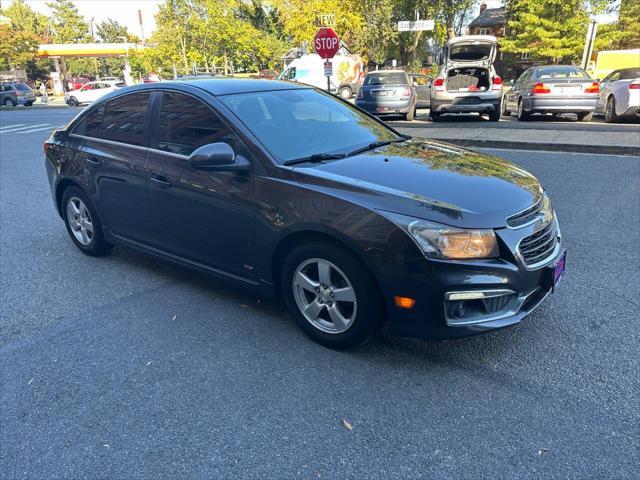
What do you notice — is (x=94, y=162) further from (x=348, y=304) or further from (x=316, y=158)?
(x=348, y=304)

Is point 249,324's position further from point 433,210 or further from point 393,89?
point 393,89

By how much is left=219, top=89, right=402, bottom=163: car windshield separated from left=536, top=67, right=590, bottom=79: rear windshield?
36.4ft

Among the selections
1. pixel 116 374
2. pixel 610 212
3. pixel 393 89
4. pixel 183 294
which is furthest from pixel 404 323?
pixel 393 89

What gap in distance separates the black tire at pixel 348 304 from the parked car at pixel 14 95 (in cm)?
4180

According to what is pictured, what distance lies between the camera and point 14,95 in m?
37.1

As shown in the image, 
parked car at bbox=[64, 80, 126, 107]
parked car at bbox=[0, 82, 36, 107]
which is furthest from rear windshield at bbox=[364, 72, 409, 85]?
parked car at bbox=[0, 82, 36, 107]

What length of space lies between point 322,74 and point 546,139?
59.9 feet

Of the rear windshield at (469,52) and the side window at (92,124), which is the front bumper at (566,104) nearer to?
the rear windshield at (469,52)

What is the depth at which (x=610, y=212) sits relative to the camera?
580cm

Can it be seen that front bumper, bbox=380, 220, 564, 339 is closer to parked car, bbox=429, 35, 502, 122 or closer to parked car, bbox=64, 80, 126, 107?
parked car, bbox=429, 35, 502, 122

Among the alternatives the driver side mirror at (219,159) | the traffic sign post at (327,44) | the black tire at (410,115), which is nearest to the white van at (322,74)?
the black tire at (410,115)

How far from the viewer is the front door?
11.3 feet

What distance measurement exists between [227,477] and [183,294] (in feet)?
6.86

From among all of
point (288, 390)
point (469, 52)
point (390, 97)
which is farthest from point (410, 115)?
point (288, 390)
